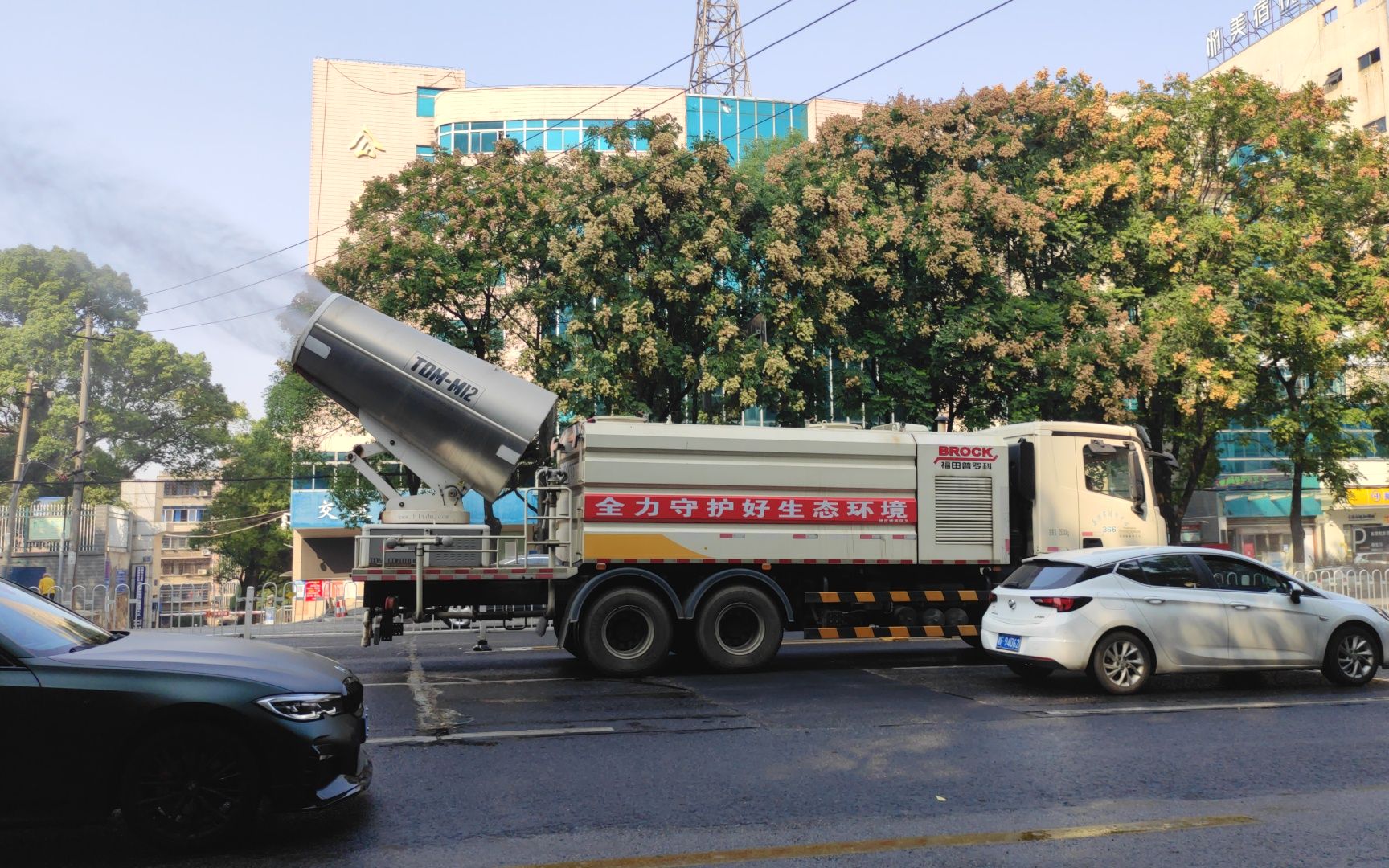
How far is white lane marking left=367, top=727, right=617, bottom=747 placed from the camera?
838 cm

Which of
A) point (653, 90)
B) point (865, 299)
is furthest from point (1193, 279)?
point (653, 90)

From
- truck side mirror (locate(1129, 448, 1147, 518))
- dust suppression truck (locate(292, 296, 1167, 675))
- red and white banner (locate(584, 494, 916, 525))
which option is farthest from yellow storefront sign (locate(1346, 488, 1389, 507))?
red and white banner (locate(584, 494, 916, 525))

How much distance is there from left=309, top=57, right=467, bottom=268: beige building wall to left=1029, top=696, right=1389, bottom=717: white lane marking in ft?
160

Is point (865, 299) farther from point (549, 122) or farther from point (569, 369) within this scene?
point (549, 122)

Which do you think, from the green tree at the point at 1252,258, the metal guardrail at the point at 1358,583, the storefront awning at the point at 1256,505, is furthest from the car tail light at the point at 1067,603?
the storefront awning at the point at 1256,505

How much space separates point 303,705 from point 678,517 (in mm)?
7074

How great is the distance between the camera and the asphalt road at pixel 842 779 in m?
5.59

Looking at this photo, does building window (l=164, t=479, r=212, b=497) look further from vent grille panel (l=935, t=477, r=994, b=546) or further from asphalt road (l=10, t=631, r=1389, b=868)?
asphalt road (l=10, t=631, r=1389, b=868)

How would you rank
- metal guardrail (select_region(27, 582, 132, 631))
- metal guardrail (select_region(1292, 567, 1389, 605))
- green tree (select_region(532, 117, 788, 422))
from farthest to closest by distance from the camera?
→ metal guardrail (select_region(1292, 567, 1389, 605)) < metal guardrail (select_region(27, 582, 132, 631)) < green tree (select_region(532, 117, 788, 422))

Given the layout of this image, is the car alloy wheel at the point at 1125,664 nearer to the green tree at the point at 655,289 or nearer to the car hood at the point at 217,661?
the car hood at the point at 217,661

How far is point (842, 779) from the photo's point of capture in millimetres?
7137

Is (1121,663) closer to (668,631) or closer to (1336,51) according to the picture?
(668,631)

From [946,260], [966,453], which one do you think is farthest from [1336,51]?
[966,453]

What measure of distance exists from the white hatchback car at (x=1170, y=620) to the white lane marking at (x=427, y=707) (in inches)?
218
